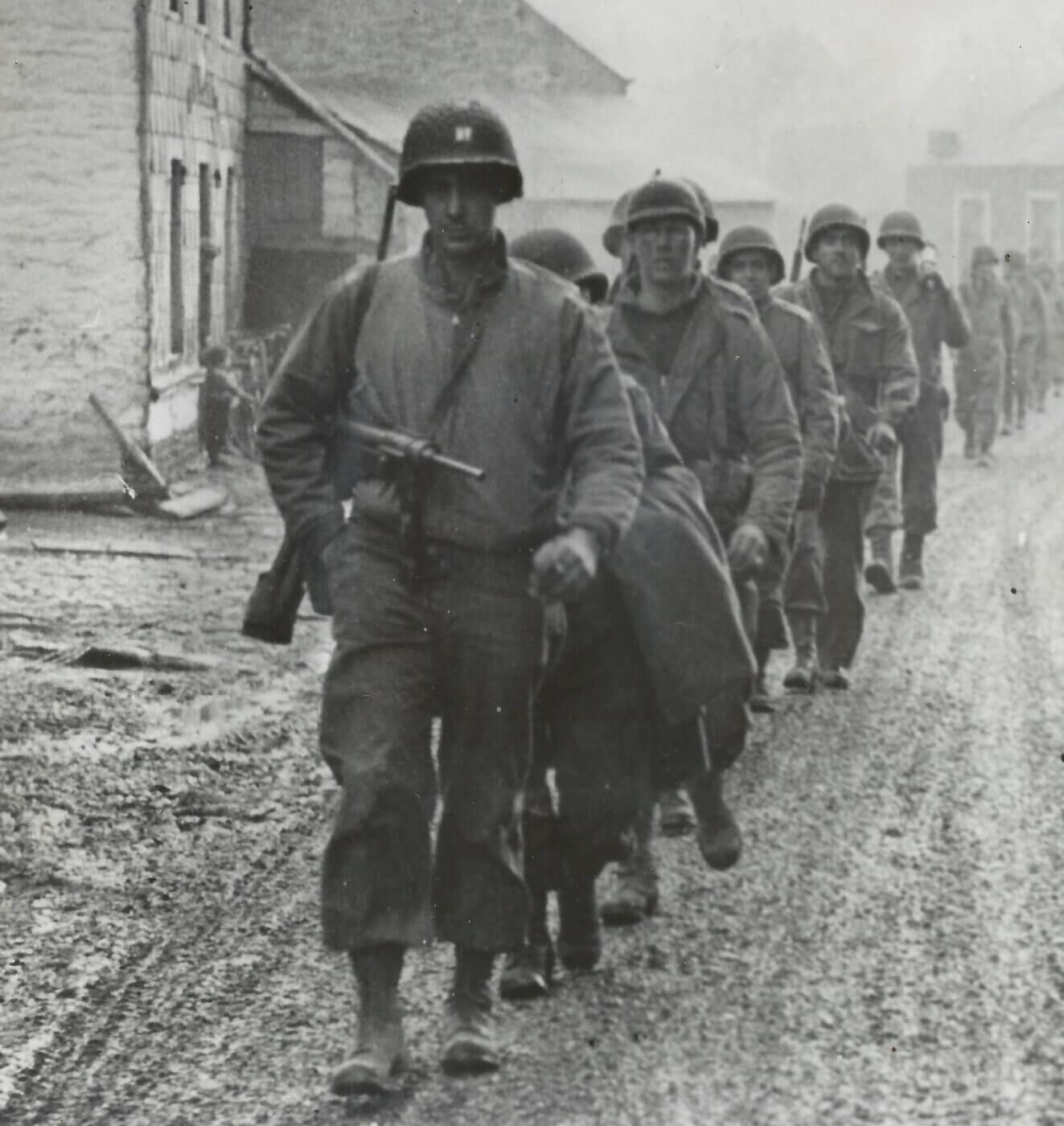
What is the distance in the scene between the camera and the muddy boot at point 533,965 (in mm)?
5527

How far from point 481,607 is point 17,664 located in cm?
592

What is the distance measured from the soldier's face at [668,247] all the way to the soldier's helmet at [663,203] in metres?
0.02

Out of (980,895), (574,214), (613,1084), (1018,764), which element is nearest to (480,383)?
(613,1084)

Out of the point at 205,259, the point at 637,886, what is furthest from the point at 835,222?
the point at 205,259

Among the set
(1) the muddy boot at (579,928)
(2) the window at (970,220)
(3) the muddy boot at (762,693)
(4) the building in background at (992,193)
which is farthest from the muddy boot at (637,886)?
(2) the window at (970,220)

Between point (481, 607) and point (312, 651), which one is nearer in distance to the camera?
point (481, 607)

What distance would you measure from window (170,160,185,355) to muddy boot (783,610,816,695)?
34.1 feet

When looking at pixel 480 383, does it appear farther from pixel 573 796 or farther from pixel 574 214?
pixel 574 214

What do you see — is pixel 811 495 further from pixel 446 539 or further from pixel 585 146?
pixel 585 146

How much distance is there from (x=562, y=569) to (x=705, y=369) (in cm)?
200

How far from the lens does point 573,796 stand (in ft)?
18.1

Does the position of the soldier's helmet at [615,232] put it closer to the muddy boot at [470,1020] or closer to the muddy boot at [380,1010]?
the muddy boot at [470,1020]

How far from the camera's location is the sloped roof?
3250 centimetres

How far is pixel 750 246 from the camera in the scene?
28.3 ft
